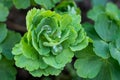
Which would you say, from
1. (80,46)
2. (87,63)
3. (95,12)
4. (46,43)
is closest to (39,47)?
(46,43)

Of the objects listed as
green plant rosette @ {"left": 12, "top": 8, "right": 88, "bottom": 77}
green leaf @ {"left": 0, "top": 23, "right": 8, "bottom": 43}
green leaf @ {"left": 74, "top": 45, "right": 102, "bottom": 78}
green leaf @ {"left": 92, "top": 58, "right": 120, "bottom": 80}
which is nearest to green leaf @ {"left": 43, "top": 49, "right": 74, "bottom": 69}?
green plant rosette @ {"left": 12, "top": 8, "right": 88, "bottom": 77}

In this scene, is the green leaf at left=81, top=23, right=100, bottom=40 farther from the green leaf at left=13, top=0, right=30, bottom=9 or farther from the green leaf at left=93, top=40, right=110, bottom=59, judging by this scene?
the green leaf at left=13, top=0, right=30, bottom=9

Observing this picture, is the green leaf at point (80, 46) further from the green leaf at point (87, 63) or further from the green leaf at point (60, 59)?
the green leaf at point (87, 63)

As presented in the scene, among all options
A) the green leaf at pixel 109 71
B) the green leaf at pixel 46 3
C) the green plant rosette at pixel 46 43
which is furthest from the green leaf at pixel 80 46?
the green leaf at pixel 46 3

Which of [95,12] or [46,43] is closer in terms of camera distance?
[46,43]

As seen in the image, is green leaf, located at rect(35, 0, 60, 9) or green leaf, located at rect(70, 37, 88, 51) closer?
green leaf, located at rect(70, 37, 88, 51)

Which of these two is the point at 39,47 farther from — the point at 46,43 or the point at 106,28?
the point at 106,28
